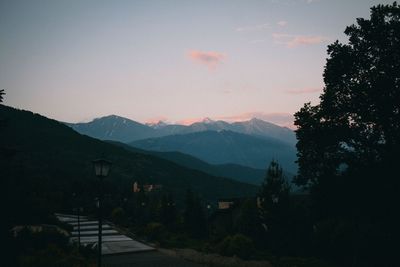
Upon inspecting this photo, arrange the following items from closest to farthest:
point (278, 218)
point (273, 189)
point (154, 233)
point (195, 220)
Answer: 1. point (278, 218)
2. point (273, 189)
3. point (154, 233)
4. point (195, 220)

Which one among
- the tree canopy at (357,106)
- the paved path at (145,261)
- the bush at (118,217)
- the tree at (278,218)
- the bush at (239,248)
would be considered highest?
the tree canopy at (357,106)

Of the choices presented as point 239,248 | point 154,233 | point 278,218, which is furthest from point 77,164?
point 278,218

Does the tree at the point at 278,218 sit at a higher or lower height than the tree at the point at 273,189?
lower

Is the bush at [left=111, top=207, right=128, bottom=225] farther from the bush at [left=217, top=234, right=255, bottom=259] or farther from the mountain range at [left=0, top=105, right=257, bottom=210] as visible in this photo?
the bush at [left=217, top=234, right=255, bottom=259]

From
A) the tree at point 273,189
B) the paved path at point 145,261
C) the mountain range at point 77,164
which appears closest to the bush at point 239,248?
the tree at point 273,189

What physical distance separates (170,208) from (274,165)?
32660 millimetres

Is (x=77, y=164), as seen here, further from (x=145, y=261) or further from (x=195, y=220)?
(x=145, y=261)

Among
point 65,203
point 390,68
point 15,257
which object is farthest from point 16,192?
point 65,203

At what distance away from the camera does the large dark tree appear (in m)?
18.8

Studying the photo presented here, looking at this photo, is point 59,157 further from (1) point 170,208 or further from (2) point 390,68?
(2) point 390,68

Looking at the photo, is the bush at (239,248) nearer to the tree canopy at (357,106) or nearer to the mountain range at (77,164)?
the tree canopy at (357,106)

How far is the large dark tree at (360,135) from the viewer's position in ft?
61.6

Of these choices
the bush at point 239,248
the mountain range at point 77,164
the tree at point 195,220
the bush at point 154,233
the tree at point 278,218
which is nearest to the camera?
the tree at point 278,218

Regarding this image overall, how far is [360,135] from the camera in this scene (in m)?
20.1
